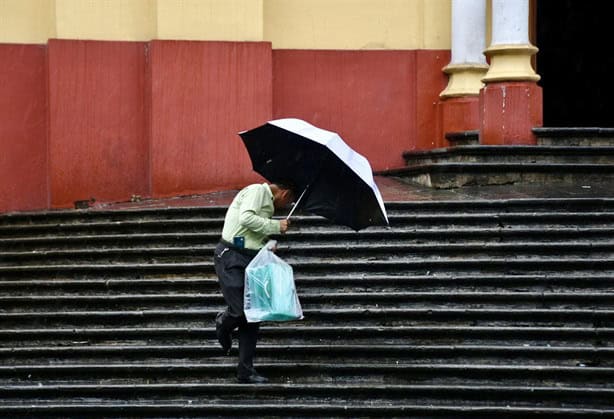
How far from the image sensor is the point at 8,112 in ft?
48.4

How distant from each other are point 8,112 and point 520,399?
7.23 metres

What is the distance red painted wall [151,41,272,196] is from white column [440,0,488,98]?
2306mm

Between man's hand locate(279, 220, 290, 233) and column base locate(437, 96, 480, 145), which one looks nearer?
man's hand locate(279, 220, 290, 233)

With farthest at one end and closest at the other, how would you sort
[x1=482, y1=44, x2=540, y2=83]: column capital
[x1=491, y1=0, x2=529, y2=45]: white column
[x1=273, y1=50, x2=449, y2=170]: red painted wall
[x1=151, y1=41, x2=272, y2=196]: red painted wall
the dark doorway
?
the dark doorway < [x1=273, y1=50, x2=449, y2=170]: red painted wall < [x1=151, y1=41, x2=272, y2=196]: red painted wall < [x1=491, y1=0, x2=529, y2=45]: white column < [x1=482, y1=44, x2=540, y2=83]: column capital

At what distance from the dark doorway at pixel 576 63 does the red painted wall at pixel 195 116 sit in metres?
4.65

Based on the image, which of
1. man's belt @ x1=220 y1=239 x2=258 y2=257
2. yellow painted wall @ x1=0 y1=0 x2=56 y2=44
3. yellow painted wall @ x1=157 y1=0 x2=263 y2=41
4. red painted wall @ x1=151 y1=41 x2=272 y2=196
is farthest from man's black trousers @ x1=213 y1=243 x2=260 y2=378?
yellow painted wall @ x1=0 y1=0 x2=56 y2=44

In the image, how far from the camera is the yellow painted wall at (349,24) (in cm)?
1530

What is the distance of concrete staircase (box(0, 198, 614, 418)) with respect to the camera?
9.65 meters

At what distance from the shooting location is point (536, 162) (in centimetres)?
1365

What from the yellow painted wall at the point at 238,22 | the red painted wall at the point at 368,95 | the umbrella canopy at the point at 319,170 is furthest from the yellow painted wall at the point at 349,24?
the umbrella canopy at the point at 319,170

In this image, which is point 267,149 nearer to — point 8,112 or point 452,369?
point 452,369

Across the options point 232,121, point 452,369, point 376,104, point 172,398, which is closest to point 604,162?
point 376,104

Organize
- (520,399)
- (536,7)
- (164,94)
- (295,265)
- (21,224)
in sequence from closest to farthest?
(520,399)
(295,265)
(21,224)
(164,94)
(536,7)

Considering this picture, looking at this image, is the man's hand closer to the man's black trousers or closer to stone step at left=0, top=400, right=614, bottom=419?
the man's black trousers
